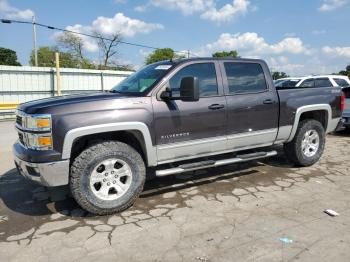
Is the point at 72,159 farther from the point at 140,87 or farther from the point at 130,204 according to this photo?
the point at 140,87

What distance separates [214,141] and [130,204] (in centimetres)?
155

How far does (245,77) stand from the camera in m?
5.46

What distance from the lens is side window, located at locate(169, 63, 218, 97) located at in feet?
15.8

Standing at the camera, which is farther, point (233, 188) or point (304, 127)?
point (304, 127)

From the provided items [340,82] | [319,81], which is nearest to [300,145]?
[319,81]

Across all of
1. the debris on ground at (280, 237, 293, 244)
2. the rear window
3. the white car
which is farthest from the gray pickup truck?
the rear window

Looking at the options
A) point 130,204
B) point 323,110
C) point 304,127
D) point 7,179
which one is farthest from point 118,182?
point 323,110

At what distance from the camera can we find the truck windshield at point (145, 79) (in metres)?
4.68

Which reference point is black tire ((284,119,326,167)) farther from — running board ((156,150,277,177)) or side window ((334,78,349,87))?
side window ((334,78,349,87))

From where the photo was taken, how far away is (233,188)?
16.9ft

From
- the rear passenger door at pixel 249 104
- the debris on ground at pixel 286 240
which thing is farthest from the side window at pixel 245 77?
the debris on ground at pixel 286 240

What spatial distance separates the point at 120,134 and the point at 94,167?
0.60 m

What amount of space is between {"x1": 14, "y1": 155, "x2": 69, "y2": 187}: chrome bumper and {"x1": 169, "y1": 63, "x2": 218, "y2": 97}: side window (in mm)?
1881

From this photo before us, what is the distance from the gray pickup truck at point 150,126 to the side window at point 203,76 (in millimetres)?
15
